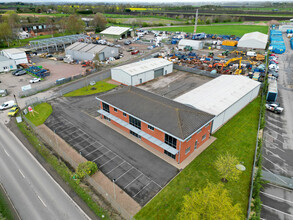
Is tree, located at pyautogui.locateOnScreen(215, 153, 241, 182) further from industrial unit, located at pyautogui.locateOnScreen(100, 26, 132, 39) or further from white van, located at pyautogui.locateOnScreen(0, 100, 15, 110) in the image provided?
industrial unit, located at pyautogui.locateOnScreen(100, 26, 132, 39)

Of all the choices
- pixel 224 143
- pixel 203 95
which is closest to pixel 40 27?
pixel 203 95

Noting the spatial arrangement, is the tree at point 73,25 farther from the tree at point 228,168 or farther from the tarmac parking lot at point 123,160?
the tree at point 228,168

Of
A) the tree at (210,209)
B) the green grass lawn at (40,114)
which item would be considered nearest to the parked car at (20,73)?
the green grass lawn at (40,114)

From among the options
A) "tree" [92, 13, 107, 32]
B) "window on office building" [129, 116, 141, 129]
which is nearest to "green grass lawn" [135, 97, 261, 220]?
"window on office building" [129, 116, 141, 129]

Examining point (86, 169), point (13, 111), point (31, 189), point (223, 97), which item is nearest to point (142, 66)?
point (223, 97)

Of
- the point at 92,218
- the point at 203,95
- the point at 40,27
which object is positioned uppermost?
the point at 40,27

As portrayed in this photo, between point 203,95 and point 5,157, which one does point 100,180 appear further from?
point 203,95

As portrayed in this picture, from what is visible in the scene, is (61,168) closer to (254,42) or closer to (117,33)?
(254,42)
